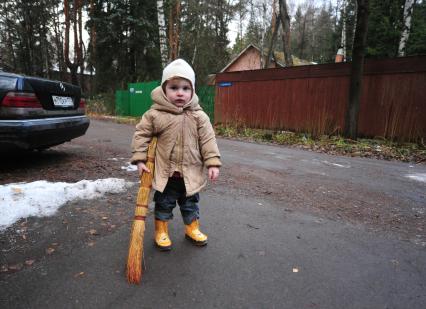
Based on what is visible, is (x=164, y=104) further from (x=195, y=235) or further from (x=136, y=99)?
(x=136, y=99)

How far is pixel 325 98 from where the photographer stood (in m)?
9.65

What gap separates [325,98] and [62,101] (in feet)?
25.9

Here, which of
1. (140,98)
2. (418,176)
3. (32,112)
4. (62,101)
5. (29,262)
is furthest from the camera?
(140,98)

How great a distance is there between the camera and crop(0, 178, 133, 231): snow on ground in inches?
105

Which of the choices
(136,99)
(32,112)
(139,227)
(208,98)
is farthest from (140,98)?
(139,227)

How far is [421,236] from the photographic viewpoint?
263 cm

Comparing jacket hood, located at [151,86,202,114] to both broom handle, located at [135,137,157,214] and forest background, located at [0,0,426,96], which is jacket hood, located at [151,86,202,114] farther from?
forest background, located at [0,0,426,96]

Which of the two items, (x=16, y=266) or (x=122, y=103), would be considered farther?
(x=122, y=103)

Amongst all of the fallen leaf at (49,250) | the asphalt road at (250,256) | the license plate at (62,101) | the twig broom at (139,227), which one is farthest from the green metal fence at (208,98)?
the fallen leaf at (49,250)

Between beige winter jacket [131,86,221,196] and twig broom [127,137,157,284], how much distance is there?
2.2 inches

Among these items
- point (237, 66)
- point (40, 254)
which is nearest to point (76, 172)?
point (40, 254)

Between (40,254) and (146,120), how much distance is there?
1206 mm

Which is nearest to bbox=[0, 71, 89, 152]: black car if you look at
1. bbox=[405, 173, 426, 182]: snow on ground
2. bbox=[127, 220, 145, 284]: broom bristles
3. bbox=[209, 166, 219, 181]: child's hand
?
bbox=[127, 220, 145, 284]: broom bristles

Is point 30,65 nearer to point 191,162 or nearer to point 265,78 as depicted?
point 265,78
